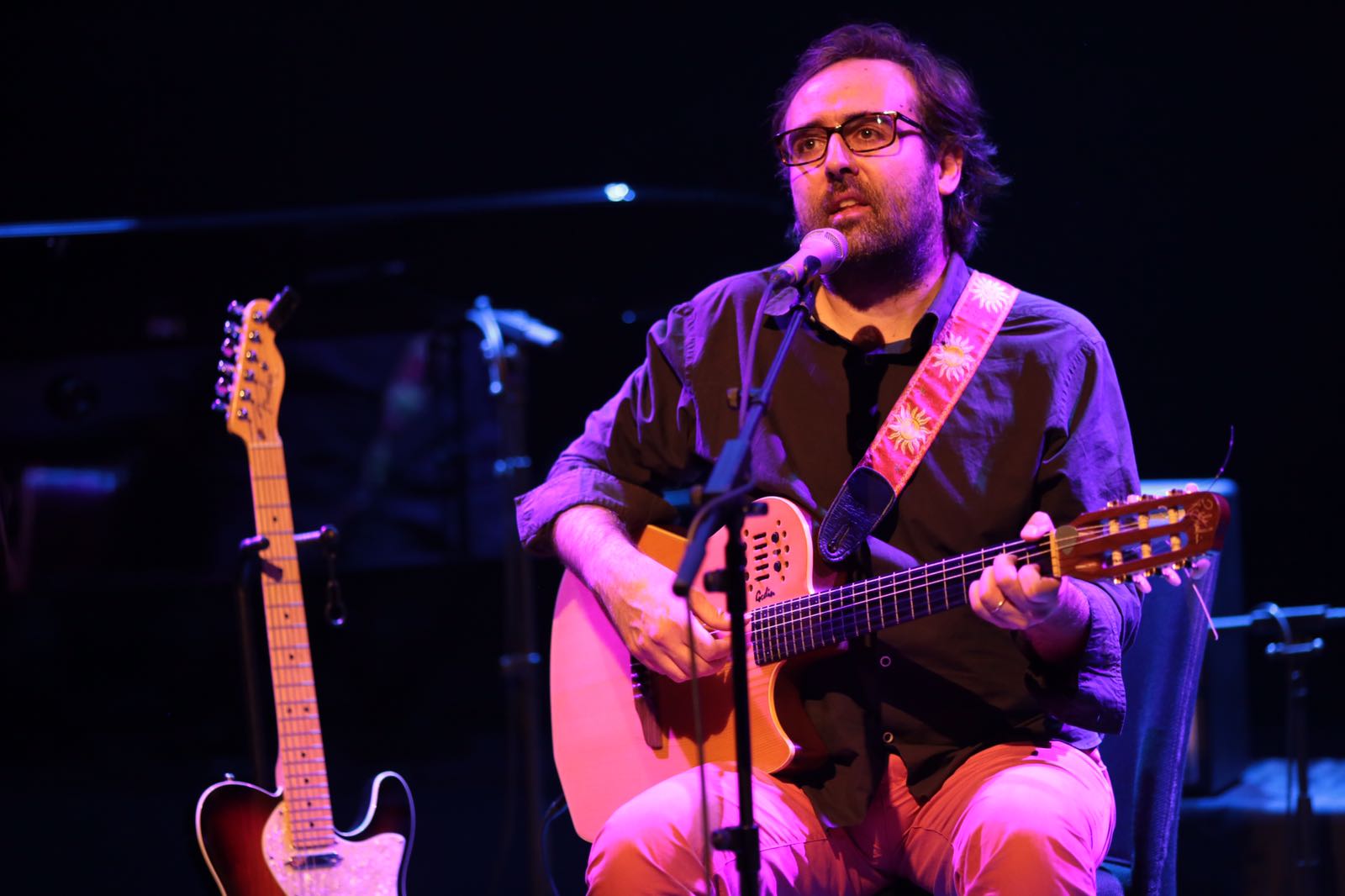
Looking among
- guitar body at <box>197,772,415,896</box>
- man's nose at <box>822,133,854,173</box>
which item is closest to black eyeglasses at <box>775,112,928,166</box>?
man's nose at <box>822,133,854,173</box>

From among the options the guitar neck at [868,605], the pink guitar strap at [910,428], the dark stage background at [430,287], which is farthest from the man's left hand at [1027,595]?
the dark stage background at [430,287]

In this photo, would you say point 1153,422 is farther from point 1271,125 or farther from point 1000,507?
point 1000,507

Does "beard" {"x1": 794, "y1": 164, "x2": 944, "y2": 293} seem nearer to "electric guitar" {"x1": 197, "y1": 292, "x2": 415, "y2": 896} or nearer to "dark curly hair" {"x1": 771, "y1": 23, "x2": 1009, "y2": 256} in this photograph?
"dark curly hair" {"x1": 771, "y1": 23, "x2": 1009, "y2": 256}

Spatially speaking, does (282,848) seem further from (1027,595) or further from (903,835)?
(1027,595)

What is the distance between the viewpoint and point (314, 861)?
2680 millimetres

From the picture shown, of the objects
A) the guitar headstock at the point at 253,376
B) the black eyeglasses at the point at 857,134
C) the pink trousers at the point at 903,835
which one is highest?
the black eyeglasses at the point at 857,134

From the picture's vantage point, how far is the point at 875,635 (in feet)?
7.96

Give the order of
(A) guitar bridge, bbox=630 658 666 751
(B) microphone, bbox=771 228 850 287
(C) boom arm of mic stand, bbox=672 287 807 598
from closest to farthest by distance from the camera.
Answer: (C) boom arm of mic stand, bbox=672 287 807 598
(B) microphone, bbox=771 228 850 287
(A) guitar bridge, bbox=630 658 666 751

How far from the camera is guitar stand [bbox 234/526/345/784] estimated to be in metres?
2.74

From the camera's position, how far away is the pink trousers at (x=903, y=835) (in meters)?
2.00

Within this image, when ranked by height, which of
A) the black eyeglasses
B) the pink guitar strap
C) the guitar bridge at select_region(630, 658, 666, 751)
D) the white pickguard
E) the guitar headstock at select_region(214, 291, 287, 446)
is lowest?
the white pickguard

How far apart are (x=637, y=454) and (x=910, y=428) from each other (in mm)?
686

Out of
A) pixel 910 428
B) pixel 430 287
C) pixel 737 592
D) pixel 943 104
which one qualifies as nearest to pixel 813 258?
pixel 910 428

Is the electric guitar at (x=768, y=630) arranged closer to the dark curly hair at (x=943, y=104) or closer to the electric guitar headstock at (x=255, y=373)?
the electric guitar headstock at (x=255, y=373)
